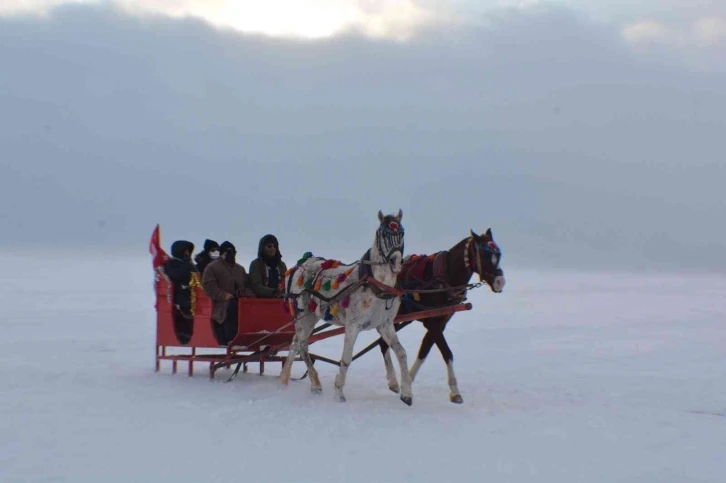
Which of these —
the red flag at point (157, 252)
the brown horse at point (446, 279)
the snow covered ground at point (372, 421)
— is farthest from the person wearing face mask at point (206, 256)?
the brown horse at point (446, 279)

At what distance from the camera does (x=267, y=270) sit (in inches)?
489

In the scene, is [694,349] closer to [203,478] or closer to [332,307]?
[332,307]

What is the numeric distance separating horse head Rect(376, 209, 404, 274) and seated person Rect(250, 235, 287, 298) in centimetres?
261

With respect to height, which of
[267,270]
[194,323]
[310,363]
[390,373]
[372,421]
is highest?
[267,270]

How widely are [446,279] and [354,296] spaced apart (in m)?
1.08

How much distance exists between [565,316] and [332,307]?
19.2m


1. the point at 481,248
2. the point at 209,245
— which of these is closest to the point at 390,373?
the point at 481,248

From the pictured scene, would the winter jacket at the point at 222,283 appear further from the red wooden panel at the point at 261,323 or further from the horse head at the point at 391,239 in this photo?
the horse head at the point at 391,239

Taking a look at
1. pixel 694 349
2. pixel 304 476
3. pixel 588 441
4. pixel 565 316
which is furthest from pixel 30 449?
pixel 565 316

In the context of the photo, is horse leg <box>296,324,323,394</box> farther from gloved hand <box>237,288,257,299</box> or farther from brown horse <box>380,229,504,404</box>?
gloved hand <box>237,288,257,299</box>

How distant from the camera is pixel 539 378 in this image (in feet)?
43.0

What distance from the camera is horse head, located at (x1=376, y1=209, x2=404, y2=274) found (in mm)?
9680

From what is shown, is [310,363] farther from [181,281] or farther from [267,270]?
[181,281]

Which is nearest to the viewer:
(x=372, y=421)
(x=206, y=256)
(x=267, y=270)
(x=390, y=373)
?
(x=372, y=421)
